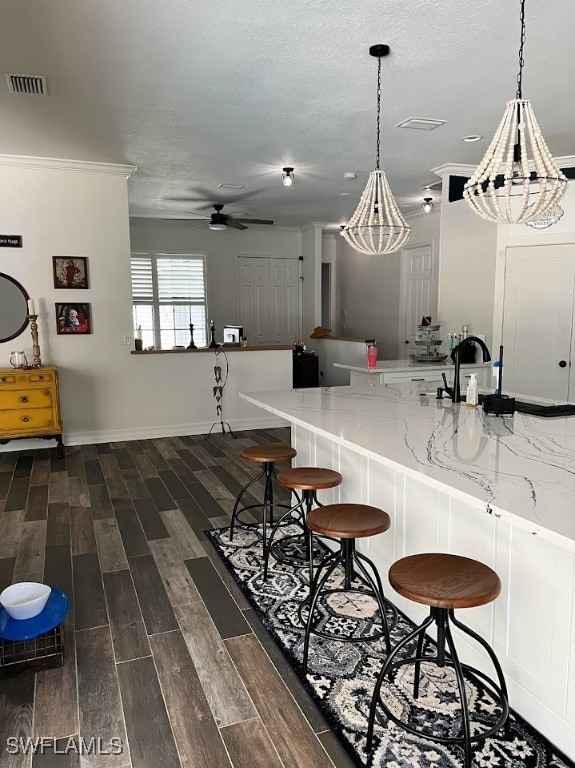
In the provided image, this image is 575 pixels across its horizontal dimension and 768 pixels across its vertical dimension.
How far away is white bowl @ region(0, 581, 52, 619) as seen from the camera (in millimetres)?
2205

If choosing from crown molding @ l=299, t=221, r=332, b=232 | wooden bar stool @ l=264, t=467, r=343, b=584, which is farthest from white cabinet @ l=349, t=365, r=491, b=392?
crown molding @ l=299, t=221, r=332, b=232

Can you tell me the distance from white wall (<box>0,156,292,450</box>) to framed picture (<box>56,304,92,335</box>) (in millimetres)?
60

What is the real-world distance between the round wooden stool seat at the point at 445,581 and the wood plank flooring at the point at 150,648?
61 cm

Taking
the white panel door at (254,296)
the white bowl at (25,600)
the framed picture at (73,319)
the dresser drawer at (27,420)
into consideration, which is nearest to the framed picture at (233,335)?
the framed picture at (73,319)

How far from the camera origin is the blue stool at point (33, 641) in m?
2.15

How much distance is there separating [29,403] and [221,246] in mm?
5115

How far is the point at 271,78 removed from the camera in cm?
346

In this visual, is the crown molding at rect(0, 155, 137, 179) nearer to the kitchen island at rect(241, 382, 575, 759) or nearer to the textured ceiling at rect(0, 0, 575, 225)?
the textured ceiling at rect(0, 0, 575, 225)

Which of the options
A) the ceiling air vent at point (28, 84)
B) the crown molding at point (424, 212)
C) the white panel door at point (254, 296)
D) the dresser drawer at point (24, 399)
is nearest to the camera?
the ceiling air vent at point (28, 84)

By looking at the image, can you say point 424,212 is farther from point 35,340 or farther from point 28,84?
point 28,84

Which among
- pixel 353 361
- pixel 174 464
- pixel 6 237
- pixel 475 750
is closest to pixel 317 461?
pixel 475 750

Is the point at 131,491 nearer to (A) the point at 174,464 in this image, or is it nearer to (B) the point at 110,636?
(A) the point at 174,464

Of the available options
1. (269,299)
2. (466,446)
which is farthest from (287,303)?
(466,446)

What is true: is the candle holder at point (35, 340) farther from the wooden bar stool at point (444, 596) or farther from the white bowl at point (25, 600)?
the wooden bar stool at point (444, 596)
